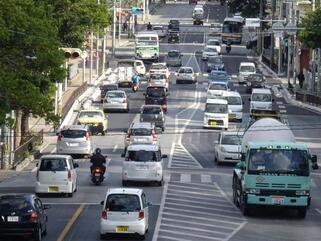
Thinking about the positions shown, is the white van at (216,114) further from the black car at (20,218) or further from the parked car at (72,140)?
the black car at (20,218)

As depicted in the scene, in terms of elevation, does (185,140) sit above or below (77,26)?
below

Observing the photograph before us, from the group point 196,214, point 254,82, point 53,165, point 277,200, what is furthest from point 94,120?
point 277,200

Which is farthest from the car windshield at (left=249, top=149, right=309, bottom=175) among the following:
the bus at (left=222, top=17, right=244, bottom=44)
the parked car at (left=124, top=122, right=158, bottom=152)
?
the bus at (left=222, top=17, right=244, bottom=44)

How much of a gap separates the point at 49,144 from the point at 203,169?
13.1 m

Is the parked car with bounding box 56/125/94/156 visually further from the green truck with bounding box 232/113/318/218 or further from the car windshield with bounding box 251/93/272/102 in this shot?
the car windshield with bounding box 251/93/272/102

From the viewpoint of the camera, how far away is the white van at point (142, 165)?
52.5 meters

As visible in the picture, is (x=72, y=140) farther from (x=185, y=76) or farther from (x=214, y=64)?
(x=214, y=64)

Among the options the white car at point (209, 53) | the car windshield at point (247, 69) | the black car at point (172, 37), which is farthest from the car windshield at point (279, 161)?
the black car at point (172, 37)

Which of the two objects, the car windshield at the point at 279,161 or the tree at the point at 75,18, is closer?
the car windshield at the point at 279,161

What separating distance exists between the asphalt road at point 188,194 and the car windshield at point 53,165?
1178 millimetres

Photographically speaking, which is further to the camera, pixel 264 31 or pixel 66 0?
pixel 264 31

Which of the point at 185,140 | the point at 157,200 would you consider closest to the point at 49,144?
the point at 185,140

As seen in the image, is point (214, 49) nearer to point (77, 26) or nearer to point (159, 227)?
point (77, 26)

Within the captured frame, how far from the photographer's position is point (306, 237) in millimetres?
39812
